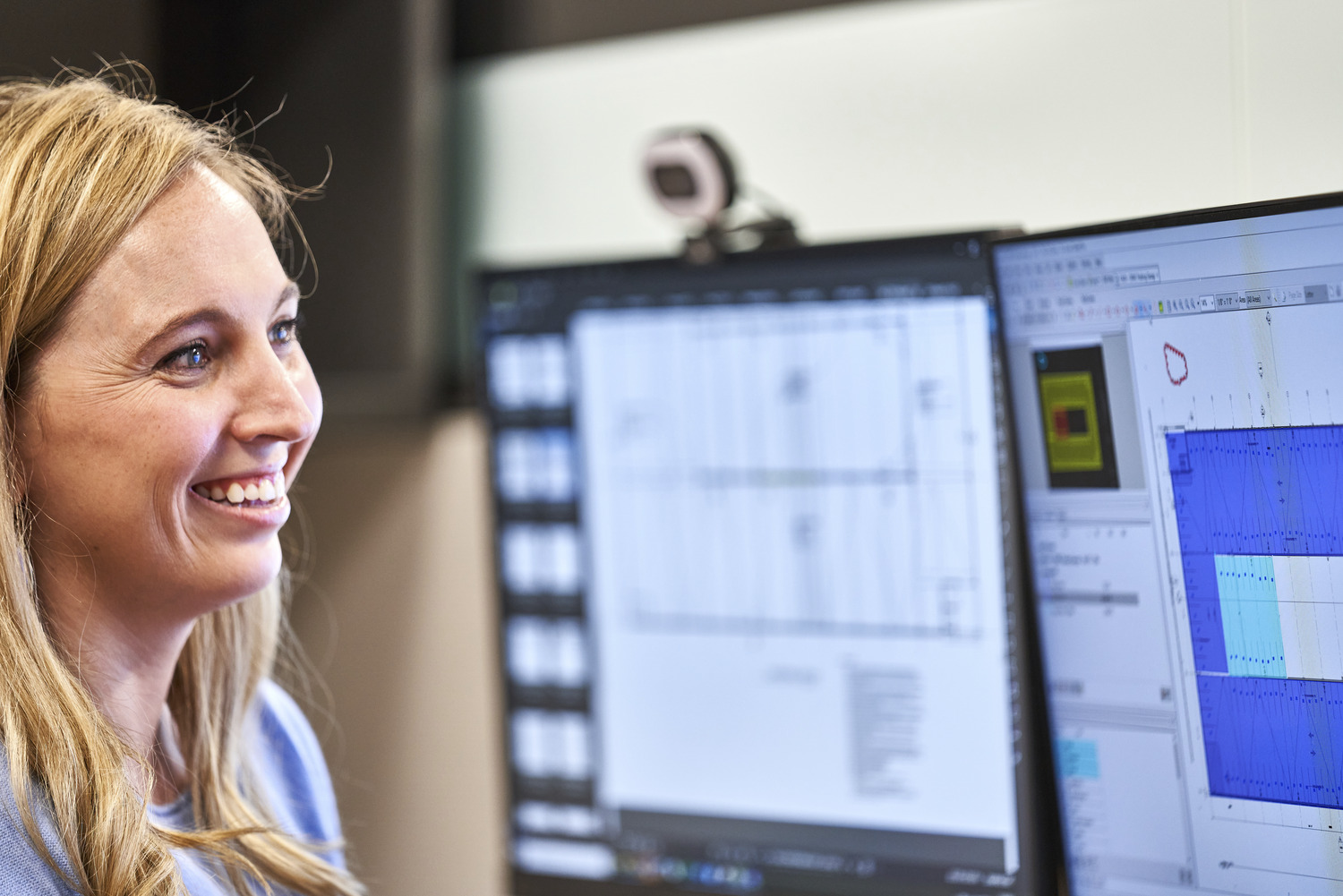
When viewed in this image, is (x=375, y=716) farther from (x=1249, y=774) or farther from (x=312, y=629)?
(x=1249, y=774)

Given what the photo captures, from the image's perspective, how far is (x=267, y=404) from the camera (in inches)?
29.9

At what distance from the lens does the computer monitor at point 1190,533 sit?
0.69 meters

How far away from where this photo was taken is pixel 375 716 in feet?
5.52

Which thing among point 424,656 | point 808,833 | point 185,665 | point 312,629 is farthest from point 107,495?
point 312,629

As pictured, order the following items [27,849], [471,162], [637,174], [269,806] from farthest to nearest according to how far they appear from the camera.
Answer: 1. [471,162]
2. [637,174]
3. [269,806]
4. [27,849]

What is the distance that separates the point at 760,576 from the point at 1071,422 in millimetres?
506

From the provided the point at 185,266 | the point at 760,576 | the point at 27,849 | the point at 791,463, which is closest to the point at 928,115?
the point at 791,463

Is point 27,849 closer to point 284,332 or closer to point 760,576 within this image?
point 284,332

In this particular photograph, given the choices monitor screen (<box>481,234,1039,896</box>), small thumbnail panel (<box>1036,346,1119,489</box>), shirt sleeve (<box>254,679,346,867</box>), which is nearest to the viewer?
small thumbnail panel (<box>1036,346,1119,489</box>)

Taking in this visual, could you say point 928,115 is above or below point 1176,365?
above

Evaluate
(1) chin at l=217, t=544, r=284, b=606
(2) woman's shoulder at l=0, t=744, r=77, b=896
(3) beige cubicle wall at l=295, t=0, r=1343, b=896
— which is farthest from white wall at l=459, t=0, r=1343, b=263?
(2) woman's shoulder at l=0, t=744, r=77, b=896

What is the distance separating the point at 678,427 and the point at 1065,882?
62 centimetres

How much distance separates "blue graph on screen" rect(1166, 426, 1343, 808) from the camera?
689mm

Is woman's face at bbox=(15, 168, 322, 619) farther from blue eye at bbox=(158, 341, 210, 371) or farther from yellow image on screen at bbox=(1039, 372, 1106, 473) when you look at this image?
yellow image on screen at bbox=(1039, 372, 1106, 473)
